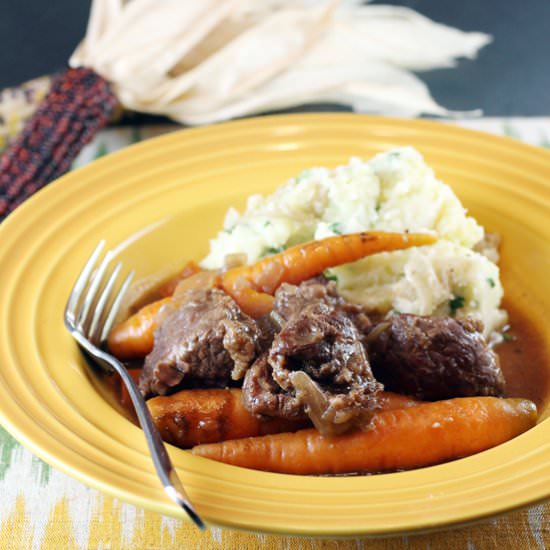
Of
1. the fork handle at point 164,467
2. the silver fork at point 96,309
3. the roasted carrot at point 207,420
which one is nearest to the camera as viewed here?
the fork handle at point 164,467

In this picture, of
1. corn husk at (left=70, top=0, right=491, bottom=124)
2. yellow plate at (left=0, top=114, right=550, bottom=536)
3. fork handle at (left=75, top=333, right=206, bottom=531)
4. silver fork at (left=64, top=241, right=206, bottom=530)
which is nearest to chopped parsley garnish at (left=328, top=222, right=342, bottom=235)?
yellow plate at (left=0, top=114, right=550, bottom=536)

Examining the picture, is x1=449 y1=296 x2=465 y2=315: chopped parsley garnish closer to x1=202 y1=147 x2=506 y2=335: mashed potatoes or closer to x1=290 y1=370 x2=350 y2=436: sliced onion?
x1=202 y1=147 x2=506 y2=335: mashed potatoes

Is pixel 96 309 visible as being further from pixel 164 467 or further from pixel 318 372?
pixel 164 467

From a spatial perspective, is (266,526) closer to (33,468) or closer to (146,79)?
(33,468)

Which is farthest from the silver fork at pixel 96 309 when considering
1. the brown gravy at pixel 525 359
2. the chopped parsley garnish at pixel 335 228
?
the brown gravy at pixel 525 359

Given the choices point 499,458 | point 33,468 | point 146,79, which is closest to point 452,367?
point 499,458

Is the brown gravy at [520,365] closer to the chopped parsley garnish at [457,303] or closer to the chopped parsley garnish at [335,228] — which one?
the chopped parsley garnish at [457,303]
